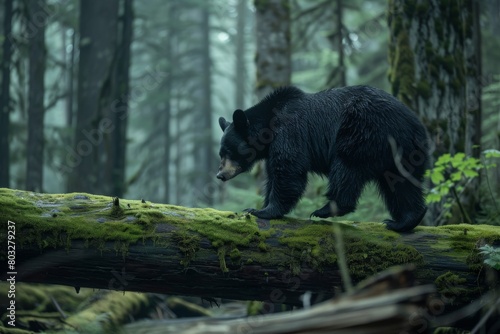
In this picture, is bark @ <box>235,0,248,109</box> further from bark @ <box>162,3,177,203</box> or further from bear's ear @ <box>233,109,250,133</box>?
bear's ear @ <box>233,109,250,133</box>

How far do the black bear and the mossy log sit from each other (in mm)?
501

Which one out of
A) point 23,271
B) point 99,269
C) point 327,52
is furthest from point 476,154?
point 327,52

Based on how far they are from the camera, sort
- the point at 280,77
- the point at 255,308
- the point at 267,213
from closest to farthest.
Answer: the point at 267,213 → the point at 255,308 → the point at 280,77

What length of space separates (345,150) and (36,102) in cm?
922

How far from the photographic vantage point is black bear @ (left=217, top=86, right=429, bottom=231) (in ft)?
18.1

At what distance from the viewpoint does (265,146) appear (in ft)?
20.8

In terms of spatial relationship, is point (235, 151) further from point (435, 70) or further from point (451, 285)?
point (435, 70)

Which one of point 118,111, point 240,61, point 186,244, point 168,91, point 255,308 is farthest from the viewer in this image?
point 240,61

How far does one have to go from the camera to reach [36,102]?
12.7m

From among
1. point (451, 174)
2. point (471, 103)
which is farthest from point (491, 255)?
point (471, 103)

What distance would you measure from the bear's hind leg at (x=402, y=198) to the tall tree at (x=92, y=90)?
848 cm

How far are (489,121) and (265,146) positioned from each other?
10405 millimetres

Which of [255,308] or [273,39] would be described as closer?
[255,308]

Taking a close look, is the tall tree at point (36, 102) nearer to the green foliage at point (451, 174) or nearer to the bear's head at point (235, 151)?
the bear's head at point (235, 151)
